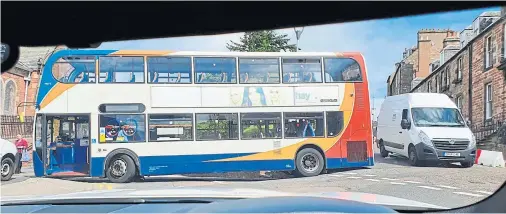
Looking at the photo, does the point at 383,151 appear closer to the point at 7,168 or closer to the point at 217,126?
the point at 217,126

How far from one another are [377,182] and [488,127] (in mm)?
1820

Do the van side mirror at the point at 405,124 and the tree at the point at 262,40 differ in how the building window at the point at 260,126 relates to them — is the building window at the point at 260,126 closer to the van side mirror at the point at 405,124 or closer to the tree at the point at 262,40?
the van side mirror at the point at 405,124

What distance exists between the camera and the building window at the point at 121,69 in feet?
25.1

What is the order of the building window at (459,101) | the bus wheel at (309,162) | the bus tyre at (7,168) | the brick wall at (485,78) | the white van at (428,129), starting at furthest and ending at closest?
1. the bus wheel at (309,162)
2. the bus tyre at (7,168)
3. the white van at (428,129)
4. the building window at (459,101)
5. the brick wall at (485,78)

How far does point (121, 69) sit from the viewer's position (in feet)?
27.1

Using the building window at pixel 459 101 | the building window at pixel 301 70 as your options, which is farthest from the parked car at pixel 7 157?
the building window at pixel 459 101

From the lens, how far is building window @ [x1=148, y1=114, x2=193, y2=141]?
28.4ft

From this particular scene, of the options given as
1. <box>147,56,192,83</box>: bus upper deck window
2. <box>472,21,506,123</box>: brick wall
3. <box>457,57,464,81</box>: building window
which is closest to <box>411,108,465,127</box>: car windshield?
<box>472,21,506,123</box>: brick wall

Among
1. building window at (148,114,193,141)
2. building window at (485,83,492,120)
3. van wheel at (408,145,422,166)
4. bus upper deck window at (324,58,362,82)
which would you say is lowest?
van wheel at (408,145,422,166)

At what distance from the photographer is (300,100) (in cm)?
847

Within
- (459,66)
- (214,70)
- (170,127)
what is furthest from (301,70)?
(459,66)

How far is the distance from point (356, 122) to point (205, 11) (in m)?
7.54

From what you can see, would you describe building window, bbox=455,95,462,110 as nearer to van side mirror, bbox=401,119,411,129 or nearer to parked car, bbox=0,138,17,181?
van side mirror, bbox=401,119,411,129

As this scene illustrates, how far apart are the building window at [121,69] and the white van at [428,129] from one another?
401cm
